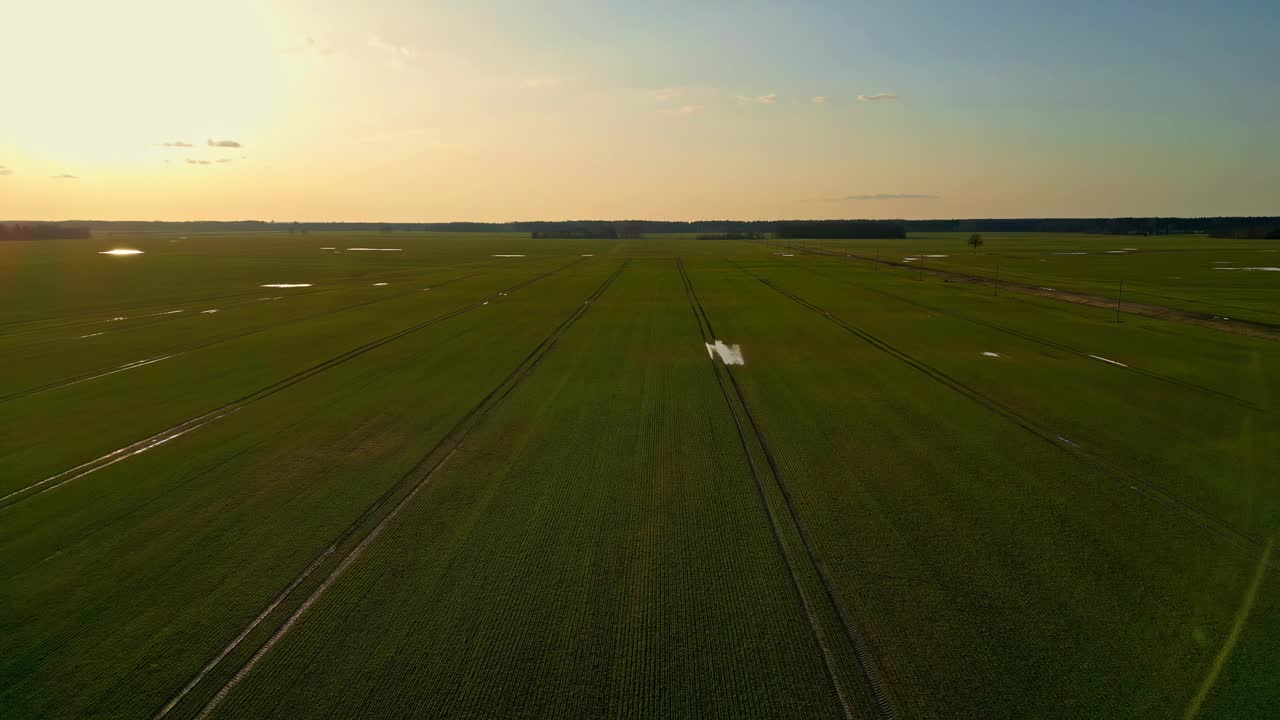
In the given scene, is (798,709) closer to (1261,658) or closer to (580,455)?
(1261,658)

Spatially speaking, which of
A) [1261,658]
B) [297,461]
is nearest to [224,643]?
[297,461]

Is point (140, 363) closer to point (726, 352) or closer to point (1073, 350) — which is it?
point (726, 352)

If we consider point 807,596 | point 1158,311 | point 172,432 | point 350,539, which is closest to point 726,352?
point 807,596

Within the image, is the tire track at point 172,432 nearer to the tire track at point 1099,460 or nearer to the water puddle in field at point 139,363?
the water puddle in field at point 139,363

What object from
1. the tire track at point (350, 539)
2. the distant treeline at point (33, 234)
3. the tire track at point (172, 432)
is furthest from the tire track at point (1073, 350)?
the distant treeline at point (33, 234)

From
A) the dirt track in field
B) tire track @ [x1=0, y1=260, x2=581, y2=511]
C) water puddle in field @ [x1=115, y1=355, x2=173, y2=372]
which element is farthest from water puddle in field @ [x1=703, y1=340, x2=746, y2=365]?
the dirt track in field

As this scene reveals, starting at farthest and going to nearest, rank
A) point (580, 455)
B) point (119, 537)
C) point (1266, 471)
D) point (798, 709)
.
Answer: point (580, 455)
point (1266, 471)
point (119, 537)
point (798, 709)

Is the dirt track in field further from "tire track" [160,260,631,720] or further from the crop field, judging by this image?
"tire track" [160,260,631,720]
